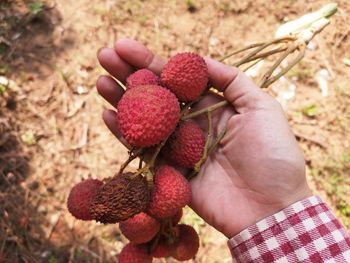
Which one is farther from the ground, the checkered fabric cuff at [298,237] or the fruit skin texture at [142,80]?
the fruit skin texture at [142,80]

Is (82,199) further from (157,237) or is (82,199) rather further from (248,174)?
(248,174)

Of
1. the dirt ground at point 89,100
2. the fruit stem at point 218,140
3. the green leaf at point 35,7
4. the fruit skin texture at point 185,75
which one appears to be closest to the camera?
the fruit skin texture at point 185,75

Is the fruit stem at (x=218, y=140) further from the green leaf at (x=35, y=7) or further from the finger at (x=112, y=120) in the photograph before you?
the green leaf at (x=35, y=7)

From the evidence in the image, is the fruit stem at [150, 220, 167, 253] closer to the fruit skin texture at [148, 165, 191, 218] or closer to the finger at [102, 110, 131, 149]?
the fruit skin texture at [148, 165, 191, 218]

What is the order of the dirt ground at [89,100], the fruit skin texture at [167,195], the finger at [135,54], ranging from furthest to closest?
the dirt ground at [89,100], the finger at [135,54], the fruit skin texture at [167,195]

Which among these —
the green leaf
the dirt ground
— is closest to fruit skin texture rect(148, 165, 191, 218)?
the dirt ground

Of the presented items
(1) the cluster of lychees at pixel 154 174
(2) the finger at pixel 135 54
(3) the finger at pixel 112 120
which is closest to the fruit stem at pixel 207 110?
(1) the cluster of lychees at pixel 154 174

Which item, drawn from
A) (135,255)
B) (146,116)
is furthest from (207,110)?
(135,255)
